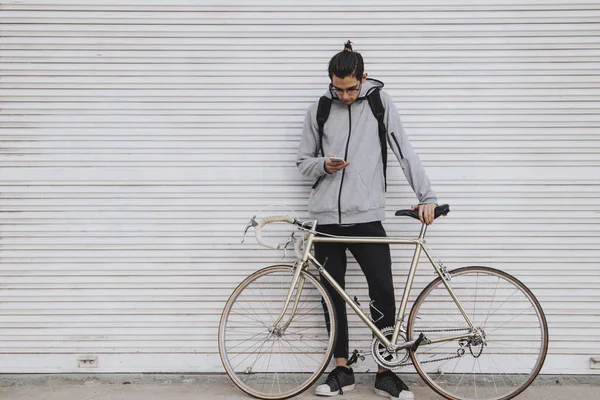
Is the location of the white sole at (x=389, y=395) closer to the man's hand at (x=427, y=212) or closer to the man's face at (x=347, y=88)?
the man's hand at (x=427, y=212)

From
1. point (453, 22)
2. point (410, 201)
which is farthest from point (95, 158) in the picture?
point (453, 22)

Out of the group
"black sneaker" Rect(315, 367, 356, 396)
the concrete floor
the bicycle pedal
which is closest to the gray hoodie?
the bicycle pedal

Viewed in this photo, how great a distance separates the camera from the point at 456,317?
4.81 m

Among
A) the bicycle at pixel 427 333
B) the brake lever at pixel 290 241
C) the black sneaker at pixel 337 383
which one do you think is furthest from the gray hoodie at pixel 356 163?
the black sneaker at pixel 337 383

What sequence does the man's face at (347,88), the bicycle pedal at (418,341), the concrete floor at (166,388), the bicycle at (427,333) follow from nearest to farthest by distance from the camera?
the man's face at (347,88)
the bicycle pedal at (418,341)
the concrete floor at (166,388)
the bicycle at (427,333)

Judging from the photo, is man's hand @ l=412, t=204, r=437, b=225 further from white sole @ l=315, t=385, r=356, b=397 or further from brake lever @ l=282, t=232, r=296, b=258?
white sole @ l=315, t=385, r=356, b=397

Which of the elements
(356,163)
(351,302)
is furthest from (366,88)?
(351,302)

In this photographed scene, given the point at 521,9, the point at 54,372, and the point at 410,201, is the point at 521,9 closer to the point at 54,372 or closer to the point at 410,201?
the point at 410,201

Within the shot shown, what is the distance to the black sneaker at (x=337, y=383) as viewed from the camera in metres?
4.49

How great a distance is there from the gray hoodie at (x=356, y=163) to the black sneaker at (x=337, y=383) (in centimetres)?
111

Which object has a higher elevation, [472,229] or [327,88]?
[327,88]

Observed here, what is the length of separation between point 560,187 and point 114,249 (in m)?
3.45

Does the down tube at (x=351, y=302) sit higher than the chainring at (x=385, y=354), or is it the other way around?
the down tube at (x=351, y=302)

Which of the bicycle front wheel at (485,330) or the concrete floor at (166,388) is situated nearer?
the concrete floor at (166,388)
